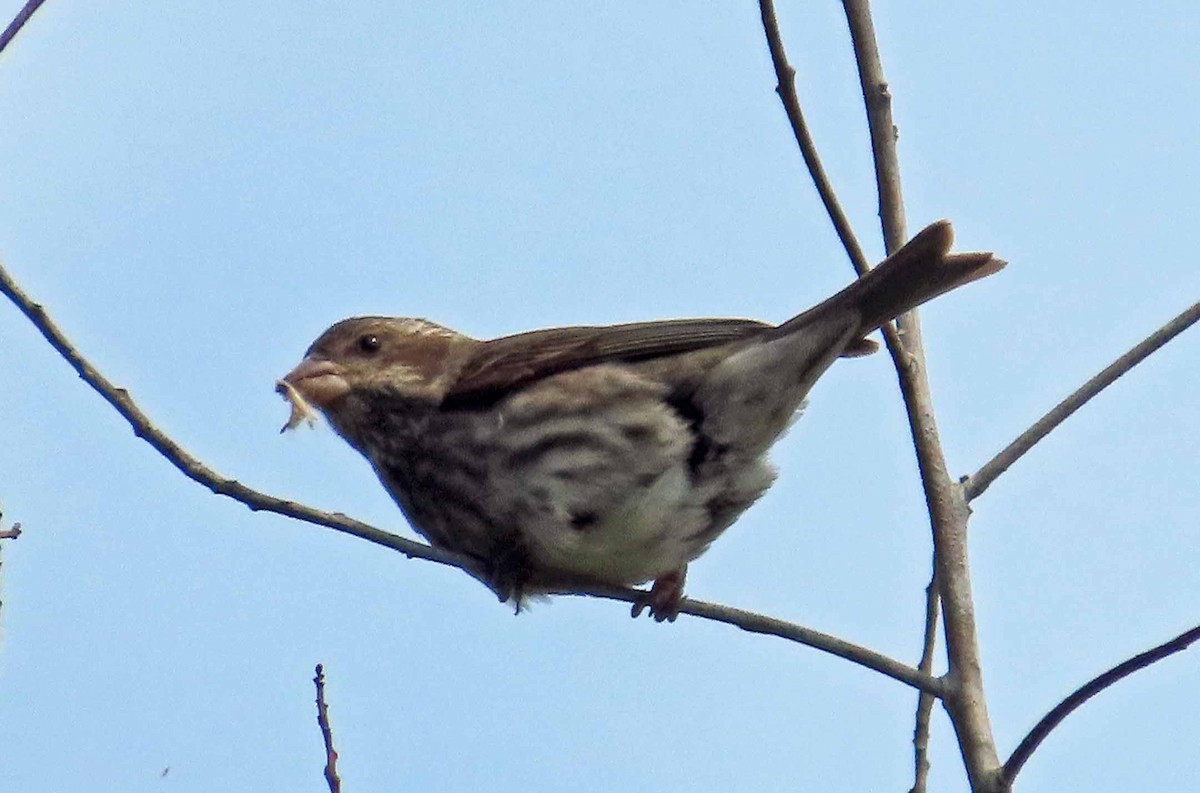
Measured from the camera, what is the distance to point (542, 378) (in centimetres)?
540

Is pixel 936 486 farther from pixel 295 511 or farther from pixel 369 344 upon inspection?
pixel 369 344

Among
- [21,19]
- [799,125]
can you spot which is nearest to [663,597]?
[799,125]

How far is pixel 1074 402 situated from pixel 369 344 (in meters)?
2.77

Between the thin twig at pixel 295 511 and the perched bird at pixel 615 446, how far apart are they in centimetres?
86

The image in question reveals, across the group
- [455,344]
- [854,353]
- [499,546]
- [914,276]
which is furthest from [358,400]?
[914,276]

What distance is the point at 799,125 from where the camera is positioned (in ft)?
13.1

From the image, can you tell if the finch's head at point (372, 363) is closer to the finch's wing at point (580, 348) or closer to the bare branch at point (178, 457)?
the finch's wing at point (580, 348)

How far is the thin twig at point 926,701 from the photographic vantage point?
3924 millimetres

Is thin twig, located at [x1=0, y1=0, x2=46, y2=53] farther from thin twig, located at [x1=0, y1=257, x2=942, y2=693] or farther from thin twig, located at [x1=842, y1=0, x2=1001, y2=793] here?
thin twig, located at [x1=842, y1=0, x2=1001, y2=793]

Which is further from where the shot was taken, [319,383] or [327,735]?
[319,383]

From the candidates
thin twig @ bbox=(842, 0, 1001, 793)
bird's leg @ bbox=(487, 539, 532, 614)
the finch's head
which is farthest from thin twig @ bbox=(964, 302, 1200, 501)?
the finch's head

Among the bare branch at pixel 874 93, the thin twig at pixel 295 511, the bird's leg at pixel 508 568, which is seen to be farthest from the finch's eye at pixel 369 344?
the bare branch at pixel 874 93

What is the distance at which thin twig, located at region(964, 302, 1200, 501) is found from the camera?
394cm

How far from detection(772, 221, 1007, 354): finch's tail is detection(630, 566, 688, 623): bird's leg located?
105 centimetres
